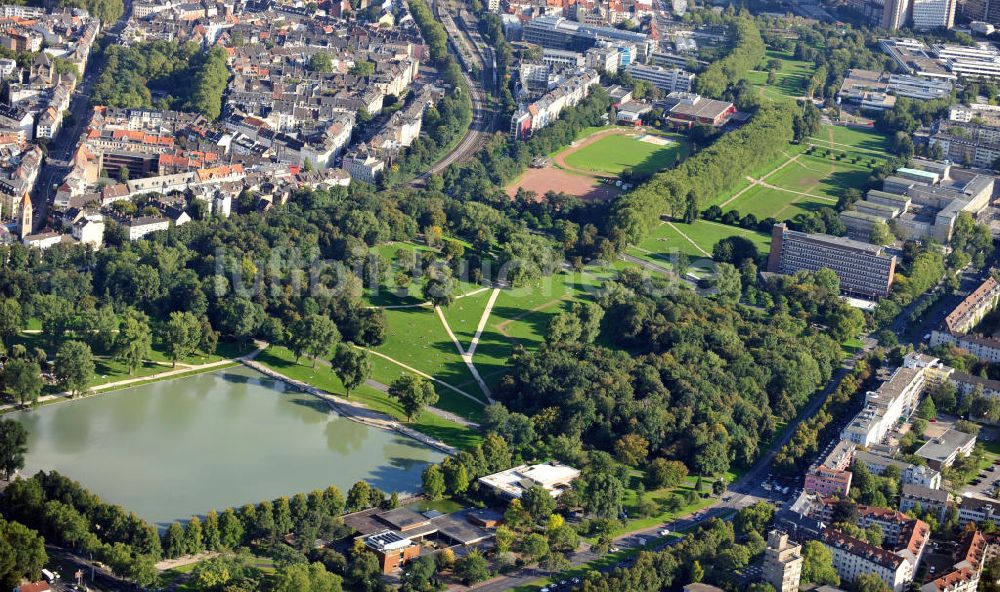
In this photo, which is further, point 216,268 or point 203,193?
point 203,193

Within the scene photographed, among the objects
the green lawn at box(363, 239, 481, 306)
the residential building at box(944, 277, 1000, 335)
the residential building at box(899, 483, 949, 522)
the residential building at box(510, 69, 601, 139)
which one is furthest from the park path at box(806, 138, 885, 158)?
the residential building at box(899, 483, 949, 522)

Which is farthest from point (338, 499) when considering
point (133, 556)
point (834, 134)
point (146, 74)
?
point (834, 134)

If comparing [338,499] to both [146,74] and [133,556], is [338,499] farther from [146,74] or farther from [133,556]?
[146,74]

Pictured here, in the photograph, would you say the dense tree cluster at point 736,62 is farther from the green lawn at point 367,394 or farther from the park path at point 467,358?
the green lawn at point 367,394

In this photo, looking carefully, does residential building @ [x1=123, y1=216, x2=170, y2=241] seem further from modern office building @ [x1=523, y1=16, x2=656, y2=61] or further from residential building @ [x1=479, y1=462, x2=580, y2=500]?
modern office building @ [x1=523, y1=16, x2=656, y2=61]

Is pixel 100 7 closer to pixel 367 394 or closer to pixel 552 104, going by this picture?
pixel 552 104

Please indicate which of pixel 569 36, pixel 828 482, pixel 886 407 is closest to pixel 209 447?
pixel 828 482

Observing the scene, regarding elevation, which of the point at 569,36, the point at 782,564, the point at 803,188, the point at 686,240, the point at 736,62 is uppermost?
the point at 569,36
